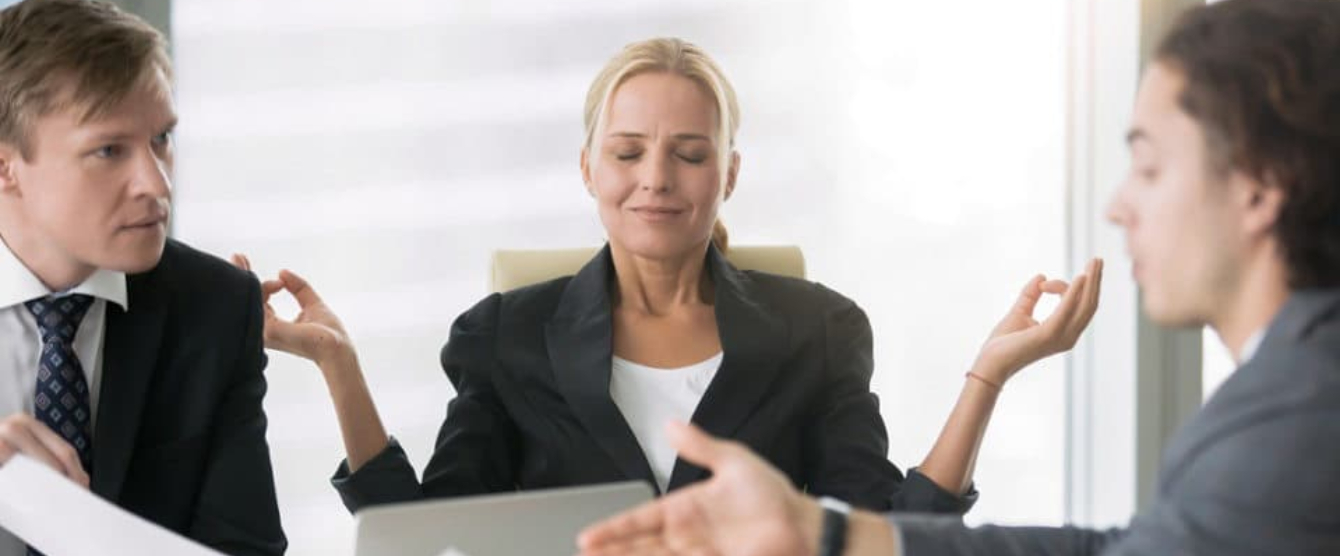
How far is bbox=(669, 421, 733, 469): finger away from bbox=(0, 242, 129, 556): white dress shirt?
939 mm

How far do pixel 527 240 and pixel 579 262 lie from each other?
942 mm

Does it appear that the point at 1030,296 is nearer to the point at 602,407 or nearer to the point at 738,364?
the point at 738,364

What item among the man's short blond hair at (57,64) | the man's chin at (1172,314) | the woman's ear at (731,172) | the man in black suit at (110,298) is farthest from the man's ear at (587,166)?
the man's chin at (1172,314)

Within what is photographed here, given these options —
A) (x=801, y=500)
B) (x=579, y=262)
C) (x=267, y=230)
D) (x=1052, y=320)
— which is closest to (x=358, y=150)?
(x=267, y=230)

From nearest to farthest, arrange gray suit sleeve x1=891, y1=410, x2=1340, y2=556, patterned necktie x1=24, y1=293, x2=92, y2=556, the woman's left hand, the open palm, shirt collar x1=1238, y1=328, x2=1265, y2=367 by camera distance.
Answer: gray suit sleeve x1=891, y1=410, x2=1340, y2=556, shirt collar x1=1238, y1=328, x2=1265, y2=367, the open palm, patterned necktie x1=24, y1=293, x2=92, y2=556, the woman's left hand

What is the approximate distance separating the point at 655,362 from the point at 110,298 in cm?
78

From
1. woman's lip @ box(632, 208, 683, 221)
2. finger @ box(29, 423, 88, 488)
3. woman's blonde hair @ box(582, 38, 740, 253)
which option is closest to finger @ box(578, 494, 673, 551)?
finger @ box(29, 423, 88, 488)

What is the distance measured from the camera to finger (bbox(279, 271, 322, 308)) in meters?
2.35

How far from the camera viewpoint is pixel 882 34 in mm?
3535

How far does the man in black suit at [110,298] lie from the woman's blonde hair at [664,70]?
0.62 metres

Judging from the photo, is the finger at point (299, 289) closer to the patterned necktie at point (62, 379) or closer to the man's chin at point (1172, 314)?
the patterned necktie at point (62, 379)

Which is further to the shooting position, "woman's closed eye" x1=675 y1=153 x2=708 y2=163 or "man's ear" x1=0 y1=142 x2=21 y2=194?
"woman's closed eye" x1=675 y1=153 x2=708 y2=163

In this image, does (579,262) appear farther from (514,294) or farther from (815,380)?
(815,380)

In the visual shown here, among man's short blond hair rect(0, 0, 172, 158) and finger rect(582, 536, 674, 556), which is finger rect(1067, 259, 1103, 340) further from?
man's short blond hair rect(0, 0, 172, 158)
